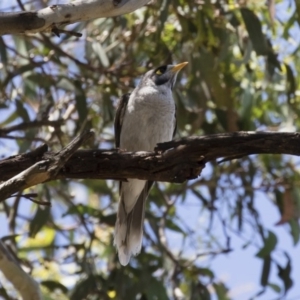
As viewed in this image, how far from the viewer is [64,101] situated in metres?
4.98

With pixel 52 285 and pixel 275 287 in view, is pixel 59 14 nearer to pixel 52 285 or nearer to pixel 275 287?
pixel 52 285

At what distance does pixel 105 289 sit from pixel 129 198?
512 millimetres

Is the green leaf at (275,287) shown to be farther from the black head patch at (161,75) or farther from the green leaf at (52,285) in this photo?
the black head patch at (161,75)

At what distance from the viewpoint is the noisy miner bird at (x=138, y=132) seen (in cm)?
408

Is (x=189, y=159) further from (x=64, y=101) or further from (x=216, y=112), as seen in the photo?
(x=64, y=101)

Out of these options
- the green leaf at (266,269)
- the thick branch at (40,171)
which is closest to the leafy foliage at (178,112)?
the green leaf at (266,269)

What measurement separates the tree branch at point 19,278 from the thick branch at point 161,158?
691mm

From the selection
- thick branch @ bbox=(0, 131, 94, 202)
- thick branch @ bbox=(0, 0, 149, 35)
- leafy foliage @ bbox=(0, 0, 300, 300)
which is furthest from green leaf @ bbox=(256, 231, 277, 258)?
thick branch @ bbox=(0, 131, 94, 202)

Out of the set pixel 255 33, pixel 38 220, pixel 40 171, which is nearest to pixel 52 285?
pixel 38 220

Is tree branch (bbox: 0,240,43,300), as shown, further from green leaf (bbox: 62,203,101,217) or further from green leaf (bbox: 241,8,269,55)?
green leaf (bbox: 241,8,269,55)

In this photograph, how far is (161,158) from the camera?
2.53 metres

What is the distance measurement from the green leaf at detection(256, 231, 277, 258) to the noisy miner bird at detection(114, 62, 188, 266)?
687mm

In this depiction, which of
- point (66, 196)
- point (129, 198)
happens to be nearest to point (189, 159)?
point (129, 198)

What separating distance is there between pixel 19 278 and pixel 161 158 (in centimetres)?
96
